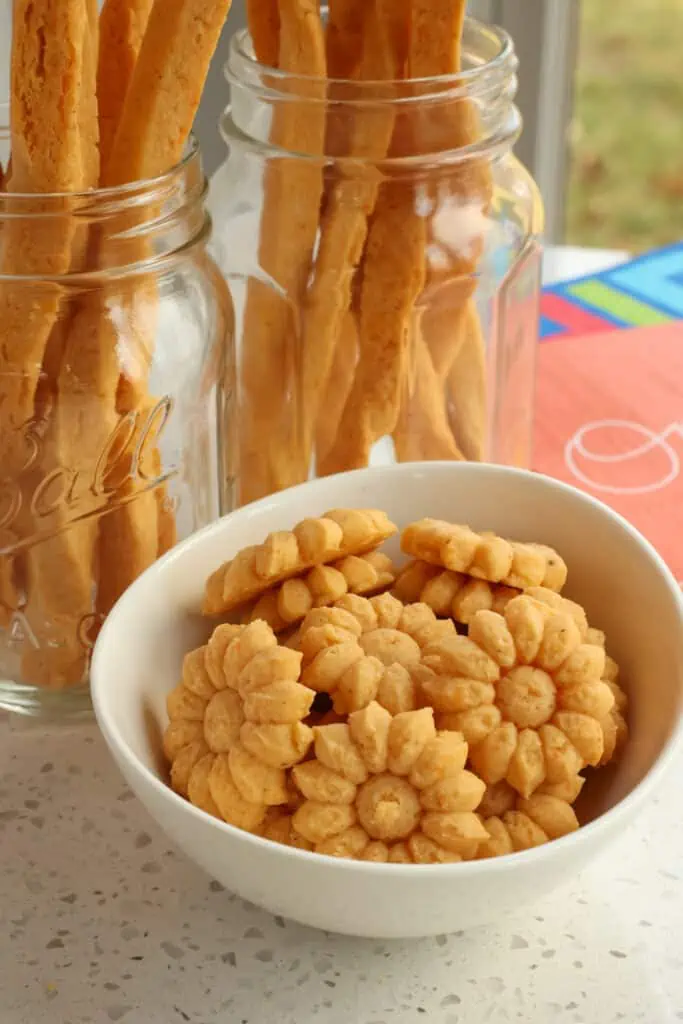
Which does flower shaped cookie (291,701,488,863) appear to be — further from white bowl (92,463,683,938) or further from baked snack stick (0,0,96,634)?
baked snack stick (0,0,96,634)

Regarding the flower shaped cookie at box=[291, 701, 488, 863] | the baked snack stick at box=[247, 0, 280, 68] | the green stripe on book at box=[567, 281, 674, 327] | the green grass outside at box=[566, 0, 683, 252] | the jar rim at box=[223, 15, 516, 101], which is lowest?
the green grass outside at box=[566, 0, 683, 252]

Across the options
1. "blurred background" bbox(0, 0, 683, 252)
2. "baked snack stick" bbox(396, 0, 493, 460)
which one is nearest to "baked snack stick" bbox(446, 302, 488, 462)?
"baked snack stick" bbox(396, 0, 493, 460)

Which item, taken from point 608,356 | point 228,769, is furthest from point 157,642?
point 608,356

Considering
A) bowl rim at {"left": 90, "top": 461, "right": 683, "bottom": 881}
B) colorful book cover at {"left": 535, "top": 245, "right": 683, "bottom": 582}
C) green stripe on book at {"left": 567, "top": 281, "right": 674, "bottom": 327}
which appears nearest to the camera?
bowl rim at {"left": 90, "top": 461, "right": 683, "bottom": 881}

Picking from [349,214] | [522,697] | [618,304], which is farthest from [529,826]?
[618,304]

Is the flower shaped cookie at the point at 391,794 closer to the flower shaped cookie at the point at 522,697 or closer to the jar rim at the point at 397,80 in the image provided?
the flower shaped cookie at the point at 522,697

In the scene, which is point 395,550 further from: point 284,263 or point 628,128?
point 628,128
